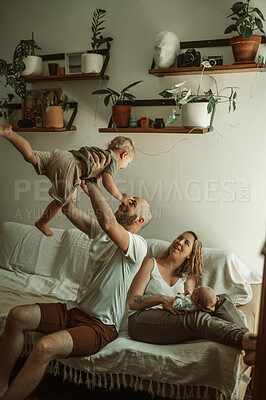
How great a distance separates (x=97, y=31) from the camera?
8.38 ft

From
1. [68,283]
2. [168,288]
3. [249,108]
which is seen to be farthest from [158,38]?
[68,283]

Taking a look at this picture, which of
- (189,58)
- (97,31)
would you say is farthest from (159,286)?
(97,31)

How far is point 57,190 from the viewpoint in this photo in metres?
1.56

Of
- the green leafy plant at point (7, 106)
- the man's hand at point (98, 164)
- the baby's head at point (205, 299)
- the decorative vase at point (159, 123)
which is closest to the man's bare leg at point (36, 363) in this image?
the baby's head at point (205, 299)

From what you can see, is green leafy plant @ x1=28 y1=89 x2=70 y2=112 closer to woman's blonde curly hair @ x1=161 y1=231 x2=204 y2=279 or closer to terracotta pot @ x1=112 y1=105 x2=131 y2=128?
terracotta pot @ x1=112 y1=105 x2=131 y2=128

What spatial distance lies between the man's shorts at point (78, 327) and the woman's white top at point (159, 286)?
305 millimetres

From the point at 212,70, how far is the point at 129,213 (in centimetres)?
91

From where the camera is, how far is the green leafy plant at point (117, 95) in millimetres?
2357

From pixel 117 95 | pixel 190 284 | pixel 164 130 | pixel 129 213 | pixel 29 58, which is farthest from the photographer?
pixel 29 58

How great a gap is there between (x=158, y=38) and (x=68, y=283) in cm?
152

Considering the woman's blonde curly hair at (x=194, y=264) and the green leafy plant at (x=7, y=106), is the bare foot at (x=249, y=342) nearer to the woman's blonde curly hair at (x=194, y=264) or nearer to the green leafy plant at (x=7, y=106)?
the woman's blonde curly hair at (x=194, y=264)

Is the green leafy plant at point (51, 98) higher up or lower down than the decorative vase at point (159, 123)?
higher up

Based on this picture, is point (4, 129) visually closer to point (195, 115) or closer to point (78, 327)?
point (78, 327)

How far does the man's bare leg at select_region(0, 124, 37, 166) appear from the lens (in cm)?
134
